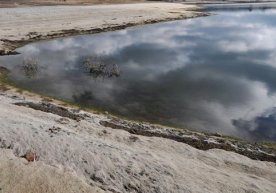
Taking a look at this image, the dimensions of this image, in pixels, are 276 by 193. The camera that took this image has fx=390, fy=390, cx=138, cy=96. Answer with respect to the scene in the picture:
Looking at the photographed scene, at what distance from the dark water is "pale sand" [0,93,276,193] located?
18.6 ft

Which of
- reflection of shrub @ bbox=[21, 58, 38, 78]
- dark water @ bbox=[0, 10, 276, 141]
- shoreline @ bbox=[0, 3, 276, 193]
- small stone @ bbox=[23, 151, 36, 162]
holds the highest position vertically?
small stone @ bbox=[23, 151, 36, 162]

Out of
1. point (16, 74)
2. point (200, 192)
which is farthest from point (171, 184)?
point (16, 74)

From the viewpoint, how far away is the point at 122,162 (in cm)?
1706

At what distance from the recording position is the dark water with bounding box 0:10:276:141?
2714 centimetres

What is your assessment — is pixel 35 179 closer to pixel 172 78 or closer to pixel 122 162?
pixel 122 162

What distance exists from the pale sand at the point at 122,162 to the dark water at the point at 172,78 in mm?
5673

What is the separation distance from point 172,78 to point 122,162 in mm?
19915

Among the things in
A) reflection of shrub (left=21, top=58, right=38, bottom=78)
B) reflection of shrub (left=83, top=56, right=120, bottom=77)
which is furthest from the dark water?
reflection of shrub (left=83, top=56, right=120, bottom=77)

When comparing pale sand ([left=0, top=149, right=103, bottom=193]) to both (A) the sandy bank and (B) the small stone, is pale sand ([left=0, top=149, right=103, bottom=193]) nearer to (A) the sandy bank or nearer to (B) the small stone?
(B) the small stone

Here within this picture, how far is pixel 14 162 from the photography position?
16.0 meters

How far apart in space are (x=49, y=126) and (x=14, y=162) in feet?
14.6

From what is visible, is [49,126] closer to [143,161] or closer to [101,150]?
[101,150]

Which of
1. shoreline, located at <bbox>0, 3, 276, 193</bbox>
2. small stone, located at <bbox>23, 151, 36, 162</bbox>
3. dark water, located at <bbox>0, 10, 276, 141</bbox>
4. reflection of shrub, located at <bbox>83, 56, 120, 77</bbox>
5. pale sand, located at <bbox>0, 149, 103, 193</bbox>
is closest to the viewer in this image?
pale sand, located at <bbox>0, 149, 103, 193</bbox>

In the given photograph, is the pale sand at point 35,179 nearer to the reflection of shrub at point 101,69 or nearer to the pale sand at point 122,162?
the pale sand at point 122,162
